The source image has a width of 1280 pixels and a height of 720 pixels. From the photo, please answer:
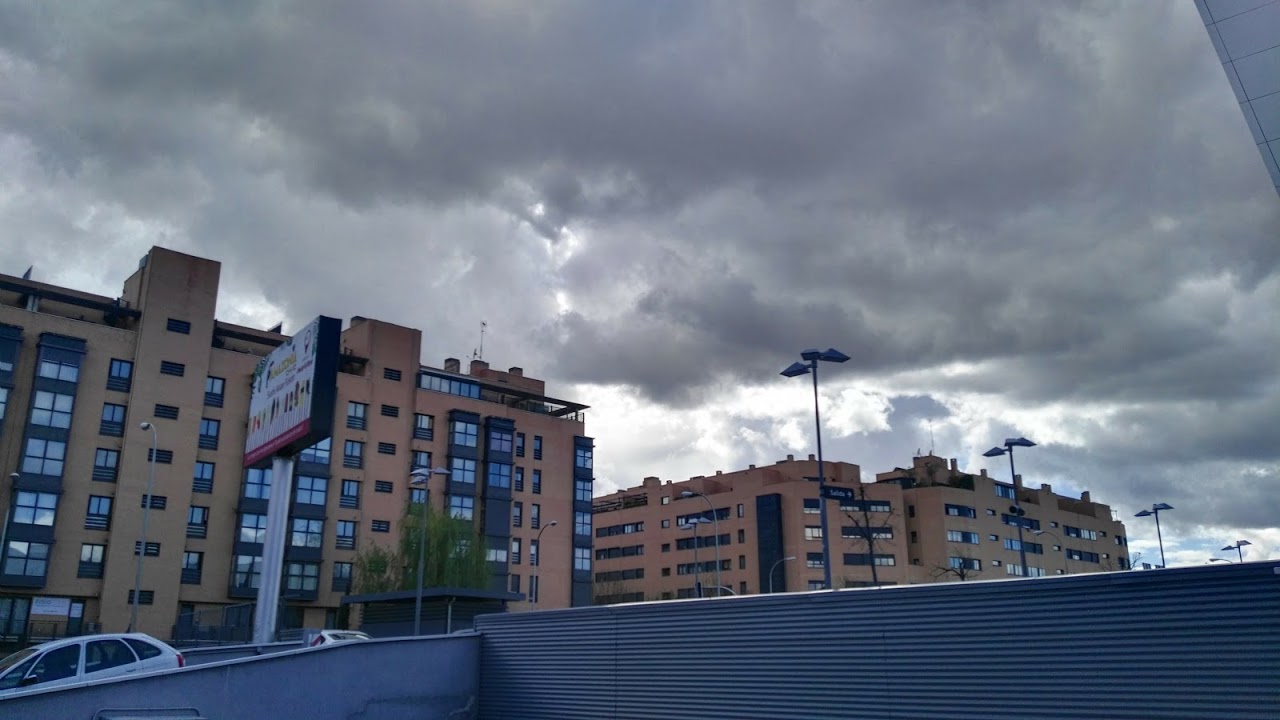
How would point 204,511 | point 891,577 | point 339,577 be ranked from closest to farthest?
point 204,511
point 339,577
point 891,577

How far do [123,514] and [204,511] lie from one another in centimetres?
511

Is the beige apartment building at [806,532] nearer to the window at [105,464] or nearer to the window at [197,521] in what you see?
the window at [197,521]

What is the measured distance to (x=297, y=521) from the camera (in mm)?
65438

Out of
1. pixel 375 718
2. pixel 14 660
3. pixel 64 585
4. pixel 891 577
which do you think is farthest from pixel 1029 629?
pixel 891 577

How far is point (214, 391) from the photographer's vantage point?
64062 mm

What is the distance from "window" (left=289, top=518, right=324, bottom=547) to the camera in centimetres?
6494

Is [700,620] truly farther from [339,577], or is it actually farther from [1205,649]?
[339,577]

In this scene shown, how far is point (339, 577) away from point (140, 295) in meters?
23.2

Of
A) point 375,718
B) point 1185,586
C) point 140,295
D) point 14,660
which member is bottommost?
point 375,718

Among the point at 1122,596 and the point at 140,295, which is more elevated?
the point at 140,295

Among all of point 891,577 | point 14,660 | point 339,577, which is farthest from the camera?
point 891,577

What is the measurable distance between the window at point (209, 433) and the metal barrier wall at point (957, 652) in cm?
5047

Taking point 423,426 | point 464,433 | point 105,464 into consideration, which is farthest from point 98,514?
point 464,433

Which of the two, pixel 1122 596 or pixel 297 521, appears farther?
pixel 297 521
